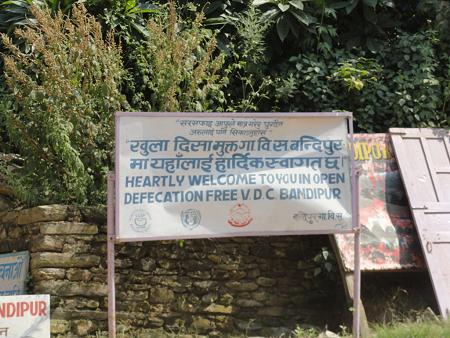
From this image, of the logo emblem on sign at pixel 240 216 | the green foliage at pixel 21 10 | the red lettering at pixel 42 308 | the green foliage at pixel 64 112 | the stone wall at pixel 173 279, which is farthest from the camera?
the green foliage at pixel 21 10

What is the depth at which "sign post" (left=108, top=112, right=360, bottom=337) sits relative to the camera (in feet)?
19.9

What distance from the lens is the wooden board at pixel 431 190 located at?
711 centimetres

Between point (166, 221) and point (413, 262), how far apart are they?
8.70ft

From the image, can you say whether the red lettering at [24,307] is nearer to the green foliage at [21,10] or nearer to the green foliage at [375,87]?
the green foliage at [21,10]

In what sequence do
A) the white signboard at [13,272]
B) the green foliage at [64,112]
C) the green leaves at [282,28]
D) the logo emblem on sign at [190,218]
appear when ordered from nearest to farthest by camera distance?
the logo emblem on sign at [190,218] < the white signboard at [13,272] < the green foliage at [64,112] < the green leaves at [282,28]

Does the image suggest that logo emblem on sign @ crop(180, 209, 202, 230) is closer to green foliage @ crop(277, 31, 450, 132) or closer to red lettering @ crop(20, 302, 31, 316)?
red lettering @ crop(20, 302, 31, 316)

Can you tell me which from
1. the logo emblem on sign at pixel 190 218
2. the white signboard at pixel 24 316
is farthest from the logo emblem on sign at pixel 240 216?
the white signboard at pixel 24 316

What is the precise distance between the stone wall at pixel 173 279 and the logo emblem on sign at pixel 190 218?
1.09 meters

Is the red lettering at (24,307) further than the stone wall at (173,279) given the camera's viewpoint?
No

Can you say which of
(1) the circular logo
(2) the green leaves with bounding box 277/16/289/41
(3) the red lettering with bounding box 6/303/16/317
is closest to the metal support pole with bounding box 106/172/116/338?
(1) the circular logo

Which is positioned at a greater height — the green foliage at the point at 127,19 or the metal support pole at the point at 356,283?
the green foliage at the point at 127,19

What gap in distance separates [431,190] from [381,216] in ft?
1.95

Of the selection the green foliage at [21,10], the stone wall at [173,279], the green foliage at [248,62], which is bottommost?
the stone wall at [173,279]

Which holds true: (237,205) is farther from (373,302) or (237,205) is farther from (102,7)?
(102,7)
